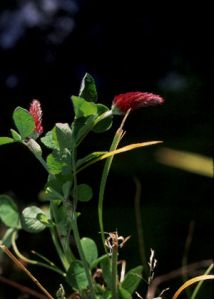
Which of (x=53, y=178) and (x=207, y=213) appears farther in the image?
(x=207, y=213)

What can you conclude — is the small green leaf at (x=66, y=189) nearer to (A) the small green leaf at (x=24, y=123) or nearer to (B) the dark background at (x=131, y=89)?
(A) the small green leaf at (x=24, y=123)

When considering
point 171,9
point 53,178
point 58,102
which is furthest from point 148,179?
point 53,178

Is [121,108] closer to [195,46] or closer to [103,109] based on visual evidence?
[103,109]

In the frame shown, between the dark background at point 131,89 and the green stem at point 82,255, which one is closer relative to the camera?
the green stem at point 82,255

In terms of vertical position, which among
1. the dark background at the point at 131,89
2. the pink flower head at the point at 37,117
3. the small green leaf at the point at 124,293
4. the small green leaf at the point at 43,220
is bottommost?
the dark background at the point at 131,89

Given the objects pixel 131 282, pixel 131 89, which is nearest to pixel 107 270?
pixel 131 282

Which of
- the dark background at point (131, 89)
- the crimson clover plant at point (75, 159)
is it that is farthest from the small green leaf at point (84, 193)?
the dark background at point (131, 89)

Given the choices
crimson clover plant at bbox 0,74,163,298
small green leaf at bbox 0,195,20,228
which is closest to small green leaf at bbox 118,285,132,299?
crimson clover plant at bbox 0,74,163,298
